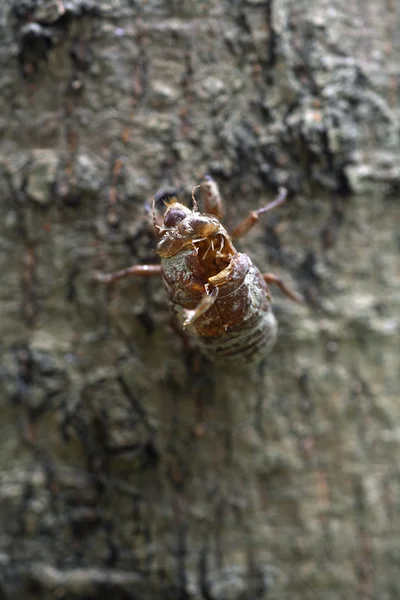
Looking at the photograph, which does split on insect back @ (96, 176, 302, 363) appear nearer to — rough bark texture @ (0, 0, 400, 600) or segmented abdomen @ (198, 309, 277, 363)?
segmented abdomen @ (198, 309, 277, 363)

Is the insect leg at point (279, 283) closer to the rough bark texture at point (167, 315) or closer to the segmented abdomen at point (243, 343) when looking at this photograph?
the rough bark texture at point (167, 315)

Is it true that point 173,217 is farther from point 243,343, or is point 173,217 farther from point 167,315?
point 243,343

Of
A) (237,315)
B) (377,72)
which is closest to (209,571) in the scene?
(237,315)

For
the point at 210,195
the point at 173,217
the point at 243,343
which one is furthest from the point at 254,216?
the point at 243,343

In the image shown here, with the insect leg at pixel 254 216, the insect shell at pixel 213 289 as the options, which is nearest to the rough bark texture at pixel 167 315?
the insect leg at pixel 254 216

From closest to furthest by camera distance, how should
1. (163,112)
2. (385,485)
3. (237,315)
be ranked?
(237,315), (163,112), (385,485)

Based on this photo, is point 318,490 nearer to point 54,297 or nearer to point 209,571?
point 209,571

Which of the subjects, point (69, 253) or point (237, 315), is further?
point (69, 253)
